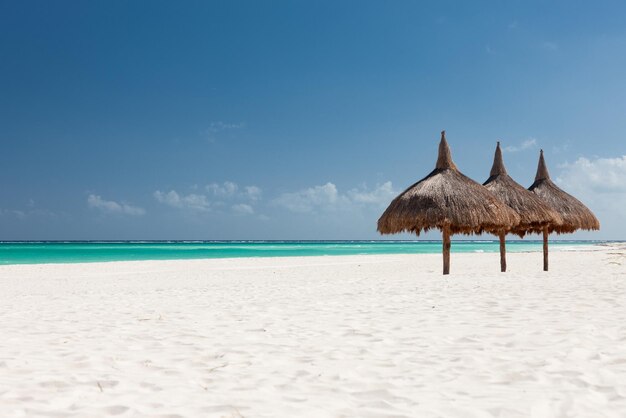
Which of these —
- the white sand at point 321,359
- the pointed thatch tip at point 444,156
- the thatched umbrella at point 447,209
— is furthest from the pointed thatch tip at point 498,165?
the white sand at point 321,359

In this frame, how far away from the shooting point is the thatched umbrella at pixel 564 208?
53.0 feet

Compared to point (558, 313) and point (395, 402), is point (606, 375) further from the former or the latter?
point (558, 313)

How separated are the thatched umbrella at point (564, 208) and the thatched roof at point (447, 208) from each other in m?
3.31

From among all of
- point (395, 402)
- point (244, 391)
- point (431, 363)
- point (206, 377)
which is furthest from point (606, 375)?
point (206, 377)

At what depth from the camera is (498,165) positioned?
15.9 m

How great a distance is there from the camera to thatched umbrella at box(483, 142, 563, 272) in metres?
14.5

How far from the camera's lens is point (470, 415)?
109 inches

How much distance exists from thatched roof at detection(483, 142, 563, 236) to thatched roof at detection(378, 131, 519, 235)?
0.83 metres

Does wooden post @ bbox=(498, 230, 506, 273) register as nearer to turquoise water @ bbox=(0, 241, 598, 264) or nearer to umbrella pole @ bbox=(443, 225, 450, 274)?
umbrella pole @ bbox=(443, 225, 450, 274)

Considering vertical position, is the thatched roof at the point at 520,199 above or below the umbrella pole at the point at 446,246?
above

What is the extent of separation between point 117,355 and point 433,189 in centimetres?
1048

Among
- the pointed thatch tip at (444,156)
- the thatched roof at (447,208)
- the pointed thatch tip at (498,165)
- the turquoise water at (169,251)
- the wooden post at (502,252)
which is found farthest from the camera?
the turquoise water at (169,251)

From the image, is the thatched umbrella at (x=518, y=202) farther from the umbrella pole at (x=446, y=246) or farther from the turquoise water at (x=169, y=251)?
the turquoise water at (x=169, y=251)

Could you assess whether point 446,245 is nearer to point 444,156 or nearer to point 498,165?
point 444,156
